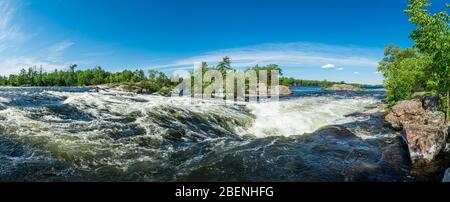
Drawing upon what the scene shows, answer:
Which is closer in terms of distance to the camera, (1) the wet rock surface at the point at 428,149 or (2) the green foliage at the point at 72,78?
(1) the wet rock surface at the point at 428,149

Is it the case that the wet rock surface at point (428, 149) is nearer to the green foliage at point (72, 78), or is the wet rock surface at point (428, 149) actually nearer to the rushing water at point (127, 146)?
the rushing water at point (127, 146)

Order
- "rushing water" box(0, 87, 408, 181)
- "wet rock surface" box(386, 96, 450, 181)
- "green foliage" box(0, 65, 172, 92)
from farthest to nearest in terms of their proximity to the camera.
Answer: "green foliage" box(0, 65, 172, 92) → "wet rock surface" box(386, 96, 450, 181) → "rushing water" box(0, 87, 408, 181)

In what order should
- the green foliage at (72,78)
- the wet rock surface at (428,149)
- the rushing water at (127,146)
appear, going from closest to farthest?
the rushing water at (127,146), the wet rock surface at (428,149), the green foliage at (72,78)

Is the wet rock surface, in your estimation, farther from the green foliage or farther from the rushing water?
the green foliage

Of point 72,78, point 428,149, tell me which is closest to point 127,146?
point 428,149

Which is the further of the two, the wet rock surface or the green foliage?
the green foliage

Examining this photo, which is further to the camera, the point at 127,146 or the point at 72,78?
the point at 72,78

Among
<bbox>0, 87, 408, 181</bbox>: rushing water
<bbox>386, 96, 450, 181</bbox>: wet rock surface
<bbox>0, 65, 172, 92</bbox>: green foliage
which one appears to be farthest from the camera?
<bbox>0, 65, 172, 92</bbox>: green foliage

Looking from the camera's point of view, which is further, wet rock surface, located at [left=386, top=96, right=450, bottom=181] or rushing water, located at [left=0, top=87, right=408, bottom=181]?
wet rock surface, located at [left=386, top=96, right=450, bottom=181]

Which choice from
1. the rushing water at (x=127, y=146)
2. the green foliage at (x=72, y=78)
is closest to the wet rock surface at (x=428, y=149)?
the rushing water at (x=127, y=146)

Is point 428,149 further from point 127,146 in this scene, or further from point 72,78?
point 72,78

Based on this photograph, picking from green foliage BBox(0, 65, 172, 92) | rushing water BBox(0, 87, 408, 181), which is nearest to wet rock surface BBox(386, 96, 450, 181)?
rushing water BBox(0, 87, 408, 181)
